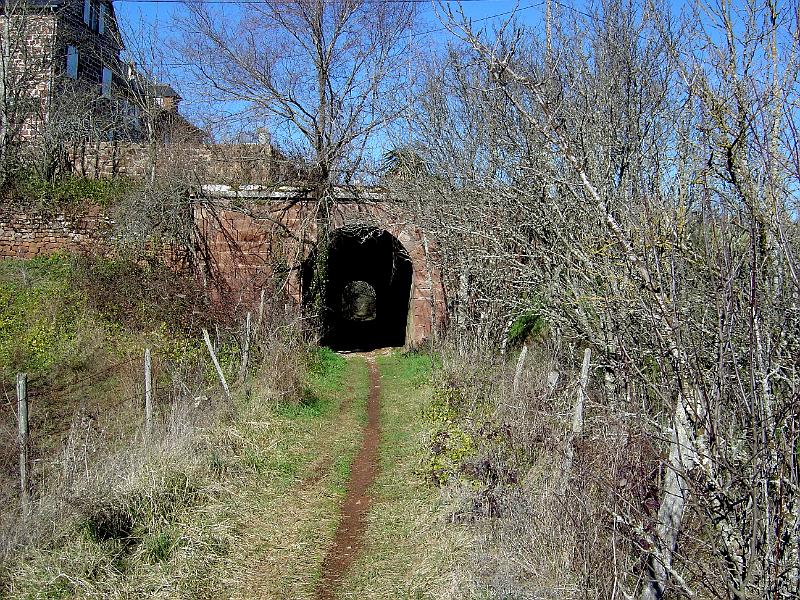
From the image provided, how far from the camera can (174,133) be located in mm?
18531

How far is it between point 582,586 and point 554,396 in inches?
148

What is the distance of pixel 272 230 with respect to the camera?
1697 centimetres

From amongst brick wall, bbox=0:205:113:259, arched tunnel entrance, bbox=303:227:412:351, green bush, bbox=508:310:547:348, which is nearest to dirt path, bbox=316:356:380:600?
green bush, bbox=508:310:547:348

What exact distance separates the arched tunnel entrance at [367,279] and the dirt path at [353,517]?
319 inches

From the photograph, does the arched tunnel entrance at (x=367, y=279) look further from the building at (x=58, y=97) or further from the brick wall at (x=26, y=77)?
the brick wall at (x=26, y=77)

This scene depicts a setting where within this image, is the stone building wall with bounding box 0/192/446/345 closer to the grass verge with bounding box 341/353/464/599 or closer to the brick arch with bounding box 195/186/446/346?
the brick arch with bounding box 195/186/446/346

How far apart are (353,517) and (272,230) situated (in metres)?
11.0

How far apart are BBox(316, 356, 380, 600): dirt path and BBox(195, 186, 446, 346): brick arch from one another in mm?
7101

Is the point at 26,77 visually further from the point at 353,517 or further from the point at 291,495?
the point at 353,517

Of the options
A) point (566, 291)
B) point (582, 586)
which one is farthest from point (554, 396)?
point (582, 586)

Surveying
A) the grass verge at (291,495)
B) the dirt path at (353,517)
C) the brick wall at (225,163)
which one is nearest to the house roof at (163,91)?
the brick wall at (225,163)

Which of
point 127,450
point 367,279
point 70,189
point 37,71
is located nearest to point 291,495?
point 127,450

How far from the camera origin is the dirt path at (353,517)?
224 inches

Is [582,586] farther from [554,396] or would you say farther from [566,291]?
[554,396]
